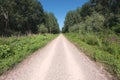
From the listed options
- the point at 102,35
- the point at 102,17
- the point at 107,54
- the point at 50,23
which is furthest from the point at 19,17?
the point at 107,54

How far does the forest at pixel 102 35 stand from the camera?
957 cm

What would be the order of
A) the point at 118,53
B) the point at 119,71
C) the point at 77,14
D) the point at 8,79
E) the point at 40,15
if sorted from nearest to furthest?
1. the point at 8,79
2. the point at 119,71
3. the point at 118,53
4. the point at 40,15
5. the point at 77,14

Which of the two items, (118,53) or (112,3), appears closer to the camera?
(118,53)

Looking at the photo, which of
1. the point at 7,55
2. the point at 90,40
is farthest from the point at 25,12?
the point at 7,55

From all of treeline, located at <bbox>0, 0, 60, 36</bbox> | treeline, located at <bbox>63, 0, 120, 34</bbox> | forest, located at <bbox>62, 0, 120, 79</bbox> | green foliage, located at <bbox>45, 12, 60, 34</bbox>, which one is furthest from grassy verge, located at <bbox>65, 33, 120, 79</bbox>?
green foliage, located at <bbox>45, 12, 60, 34</bbox>

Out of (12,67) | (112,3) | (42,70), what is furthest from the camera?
(112,3)

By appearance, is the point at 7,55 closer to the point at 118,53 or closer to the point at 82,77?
the point at 82,77

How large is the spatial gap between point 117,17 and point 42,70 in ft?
106

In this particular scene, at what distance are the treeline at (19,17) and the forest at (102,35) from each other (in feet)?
50.5

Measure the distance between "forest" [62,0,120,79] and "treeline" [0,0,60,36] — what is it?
15390 mm

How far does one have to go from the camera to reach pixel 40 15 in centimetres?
5944

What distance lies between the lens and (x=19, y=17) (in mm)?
44531

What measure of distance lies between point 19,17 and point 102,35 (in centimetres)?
3266

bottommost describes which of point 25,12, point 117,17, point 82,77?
point 82,77
